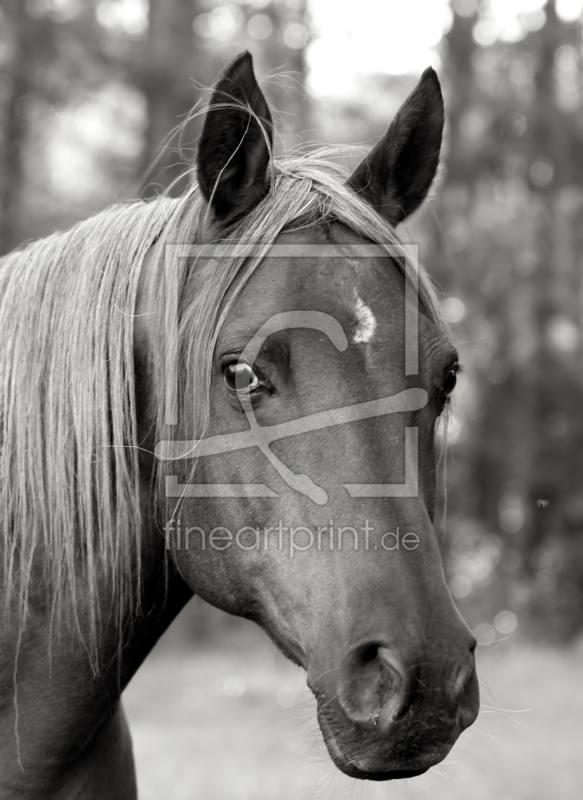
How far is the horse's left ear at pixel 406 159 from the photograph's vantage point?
234 cm

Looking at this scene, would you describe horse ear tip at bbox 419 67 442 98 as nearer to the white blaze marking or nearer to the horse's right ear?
the horse's right ear

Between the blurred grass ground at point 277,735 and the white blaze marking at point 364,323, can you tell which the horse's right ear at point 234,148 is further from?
the blurred grass ground at point 277,735

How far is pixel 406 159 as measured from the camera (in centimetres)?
245

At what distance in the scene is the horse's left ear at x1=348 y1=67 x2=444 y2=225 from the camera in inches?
92.1

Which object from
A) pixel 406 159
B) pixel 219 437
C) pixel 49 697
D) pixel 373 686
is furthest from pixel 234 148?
pixel 49 697

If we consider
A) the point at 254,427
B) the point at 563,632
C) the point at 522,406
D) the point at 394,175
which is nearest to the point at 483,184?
the point at 522,406

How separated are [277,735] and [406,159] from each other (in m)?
5.60

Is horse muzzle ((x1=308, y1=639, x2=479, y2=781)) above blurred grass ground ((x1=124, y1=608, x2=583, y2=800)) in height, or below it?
above

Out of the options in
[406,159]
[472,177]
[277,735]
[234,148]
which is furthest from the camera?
[472,177]

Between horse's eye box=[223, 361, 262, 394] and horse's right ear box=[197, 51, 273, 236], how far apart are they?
0.46 metres

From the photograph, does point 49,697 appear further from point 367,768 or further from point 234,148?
point 234,148

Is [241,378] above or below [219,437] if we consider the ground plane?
above

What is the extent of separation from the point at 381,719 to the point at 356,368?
Answer: 82 centimetres

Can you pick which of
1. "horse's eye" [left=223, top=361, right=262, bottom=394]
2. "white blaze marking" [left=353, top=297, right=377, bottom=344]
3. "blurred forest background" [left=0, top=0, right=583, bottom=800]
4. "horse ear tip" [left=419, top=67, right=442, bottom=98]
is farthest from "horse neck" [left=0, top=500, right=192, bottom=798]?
"blurred forest background" [left=0, top=0, right=583, bottom=800]
